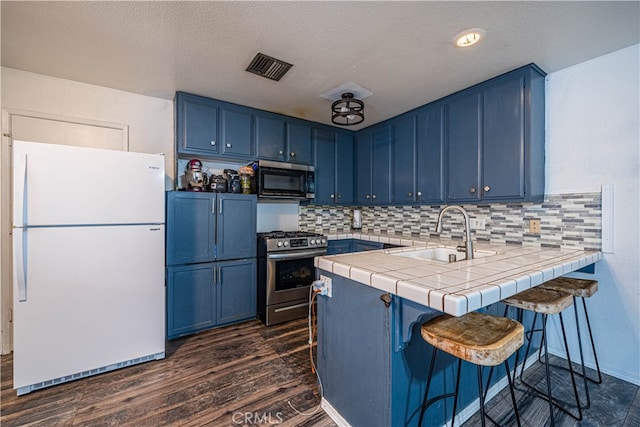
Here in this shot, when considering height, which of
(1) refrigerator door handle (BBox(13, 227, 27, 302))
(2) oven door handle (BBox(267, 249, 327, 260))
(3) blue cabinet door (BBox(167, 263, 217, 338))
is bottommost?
(3) blue cabinet door (BBox(167, 263, 217, 338))

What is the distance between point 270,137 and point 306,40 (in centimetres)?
141

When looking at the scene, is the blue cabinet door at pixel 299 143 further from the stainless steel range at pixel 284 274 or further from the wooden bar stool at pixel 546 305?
the wooden bar stool at pixel 546 305

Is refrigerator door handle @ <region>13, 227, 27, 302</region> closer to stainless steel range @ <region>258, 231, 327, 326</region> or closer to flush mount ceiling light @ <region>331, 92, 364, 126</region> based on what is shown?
stainless steel range @ <region>258, 231, 327, 326</region>

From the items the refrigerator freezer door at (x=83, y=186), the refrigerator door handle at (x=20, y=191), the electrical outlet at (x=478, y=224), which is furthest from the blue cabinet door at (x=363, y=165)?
the refrigerator door handle at (x=20, y=191)

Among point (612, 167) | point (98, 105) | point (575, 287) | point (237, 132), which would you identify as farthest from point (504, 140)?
point (98, 105)

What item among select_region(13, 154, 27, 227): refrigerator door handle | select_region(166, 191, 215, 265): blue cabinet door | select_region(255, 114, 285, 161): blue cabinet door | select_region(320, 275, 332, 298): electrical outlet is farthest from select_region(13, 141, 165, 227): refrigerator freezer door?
select_region(320, 275, 332, 298): electrical outlet

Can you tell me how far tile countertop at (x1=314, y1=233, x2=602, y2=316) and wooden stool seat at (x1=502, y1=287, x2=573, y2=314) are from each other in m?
0.15

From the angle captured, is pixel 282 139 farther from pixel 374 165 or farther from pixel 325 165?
pixel 374 165

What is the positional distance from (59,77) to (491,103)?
12.0ft

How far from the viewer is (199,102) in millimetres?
2676

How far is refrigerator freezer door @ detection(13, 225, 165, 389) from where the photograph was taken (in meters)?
1.71

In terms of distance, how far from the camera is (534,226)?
88.1 inches

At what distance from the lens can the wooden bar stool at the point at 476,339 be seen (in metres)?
0.98

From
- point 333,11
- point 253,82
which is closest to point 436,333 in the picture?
point 333,11
